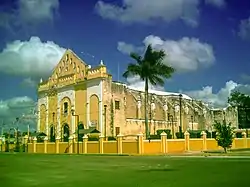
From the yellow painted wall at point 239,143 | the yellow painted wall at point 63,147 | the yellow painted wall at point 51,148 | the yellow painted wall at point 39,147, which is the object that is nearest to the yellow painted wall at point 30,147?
the yellow painted wall at point 39,147

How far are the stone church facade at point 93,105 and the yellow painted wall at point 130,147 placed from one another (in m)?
12.8

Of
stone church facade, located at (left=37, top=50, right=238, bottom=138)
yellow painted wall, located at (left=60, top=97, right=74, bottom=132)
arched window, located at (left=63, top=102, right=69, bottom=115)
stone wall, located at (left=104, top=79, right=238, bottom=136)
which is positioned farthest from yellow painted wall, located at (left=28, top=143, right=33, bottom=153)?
stone wall, located at (left=104, top=79, right=238, bottom=136)

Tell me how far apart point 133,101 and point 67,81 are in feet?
38.8

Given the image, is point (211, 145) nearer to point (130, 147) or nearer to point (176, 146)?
point (176, 146)

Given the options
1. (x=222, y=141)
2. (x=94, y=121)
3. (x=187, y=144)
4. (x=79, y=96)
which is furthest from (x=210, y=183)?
(x=79, y=96)

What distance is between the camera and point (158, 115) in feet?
243

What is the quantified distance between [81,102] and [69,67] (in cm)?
721

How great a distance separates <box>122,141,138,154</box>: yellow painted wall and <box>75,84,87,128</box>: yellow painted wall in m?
17.2

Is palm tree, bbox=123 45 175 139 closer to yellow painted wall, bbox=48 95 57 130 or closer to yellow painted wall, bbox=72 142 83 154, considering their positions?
yellow painted wall, bbox=72 142 83 154

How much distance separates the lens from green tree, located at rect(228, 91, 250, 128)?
83.8 m

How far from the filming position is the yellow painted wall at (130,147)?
46219mm

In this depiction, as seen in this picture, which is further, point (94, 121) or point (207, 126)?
point (207, 126)

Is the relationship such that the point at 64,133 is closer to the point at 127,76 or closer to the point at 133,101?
the point at 133,101

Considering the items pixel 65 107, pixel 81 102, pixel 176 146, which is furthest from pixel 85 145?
pixel 65 107
